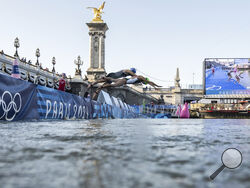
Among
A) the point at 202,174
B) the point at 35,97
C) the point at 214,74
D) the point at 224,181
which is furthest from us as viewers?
the point at 214,74

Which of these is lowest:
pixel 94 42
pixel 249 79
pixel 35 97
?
pixel 35 97

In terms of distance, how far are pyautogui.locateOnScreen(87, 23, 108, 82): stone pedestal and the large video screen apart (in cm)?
1821

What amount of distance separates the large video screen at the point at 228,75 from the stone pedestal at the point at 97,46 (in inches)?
717

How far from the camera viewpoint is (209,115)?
3462 cm

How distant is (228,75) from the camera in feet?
163

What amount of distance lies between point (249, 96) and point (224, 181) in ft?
179

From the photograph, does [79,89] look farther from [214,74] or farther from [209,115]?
[214,74]

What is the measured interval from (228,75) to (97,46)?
23.1m

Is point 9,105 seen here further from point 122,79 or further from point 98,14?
point 98,14

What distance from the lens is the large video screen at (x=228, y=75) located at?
164 feet

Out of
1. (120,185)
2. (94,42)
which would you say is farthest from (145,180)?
(94,42)

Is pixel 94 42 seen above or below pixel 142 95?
above

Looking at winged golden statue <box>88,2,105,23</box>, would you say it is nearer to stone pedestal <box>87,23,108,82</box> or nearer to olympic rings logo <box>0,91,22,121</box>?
stone pedestal <box>87,23,108,82</box>

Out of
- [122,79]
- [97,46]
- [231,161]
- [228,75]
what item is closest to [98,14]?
[97,46]
